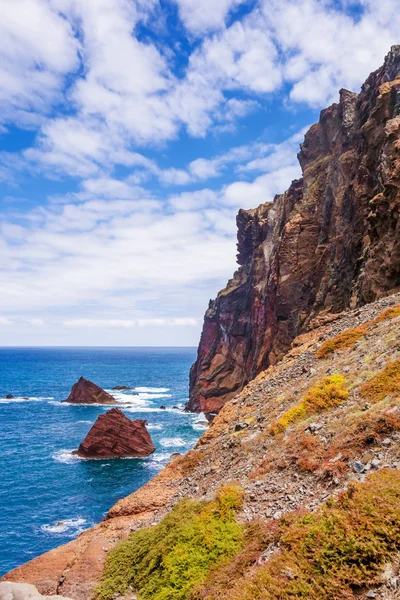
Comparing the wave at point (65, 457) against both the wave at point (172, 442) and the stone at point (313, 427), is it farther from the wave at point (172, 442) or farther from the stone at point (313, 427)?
the stone at point (313, 427)

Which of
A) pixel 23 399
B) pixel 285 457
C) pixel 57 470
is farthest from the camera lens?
pixel 23 399

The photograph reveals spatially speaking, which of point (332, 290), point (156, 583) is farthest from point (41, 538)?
point (332, 290)

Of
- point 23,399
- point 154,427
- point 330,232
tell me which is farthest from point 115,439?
point 23,399

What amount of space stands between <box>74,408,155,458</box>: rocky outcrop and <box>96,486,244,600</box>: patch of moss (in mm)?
46579

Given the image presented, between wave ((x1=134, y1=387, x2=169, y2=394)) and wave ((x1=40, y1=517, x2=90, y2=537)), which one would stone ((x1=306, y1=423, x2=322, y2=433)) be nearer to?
wave ((x1=40, y1=517, x2=90, y2=537))

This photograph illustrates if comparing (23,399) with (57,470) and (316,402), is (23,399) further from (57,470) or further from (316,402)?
(316,402)

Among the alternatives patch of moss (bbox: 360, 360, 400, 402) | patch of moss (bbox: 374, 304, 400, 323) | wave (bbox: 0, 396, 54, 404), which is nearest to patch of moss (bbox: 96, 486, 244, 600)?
patch of moss (bbox: 360, 360, 400, 402)

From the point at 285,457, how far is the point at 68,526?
3028 cm

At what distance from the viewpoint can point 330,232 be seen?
5609 cm

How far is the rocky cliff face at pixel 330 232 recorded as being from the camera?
1495 inches

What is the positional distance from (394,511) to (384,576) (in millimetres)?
1436

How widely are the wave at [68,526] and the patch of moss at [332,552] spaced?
98.8 ft

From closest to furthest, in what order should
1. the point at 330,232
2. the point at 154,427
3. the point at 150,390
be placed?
the point at 330,232, the point at 154,427, the point at 150,390

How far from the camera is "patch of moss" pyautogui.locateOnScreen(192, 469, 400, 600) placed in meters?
7.60
